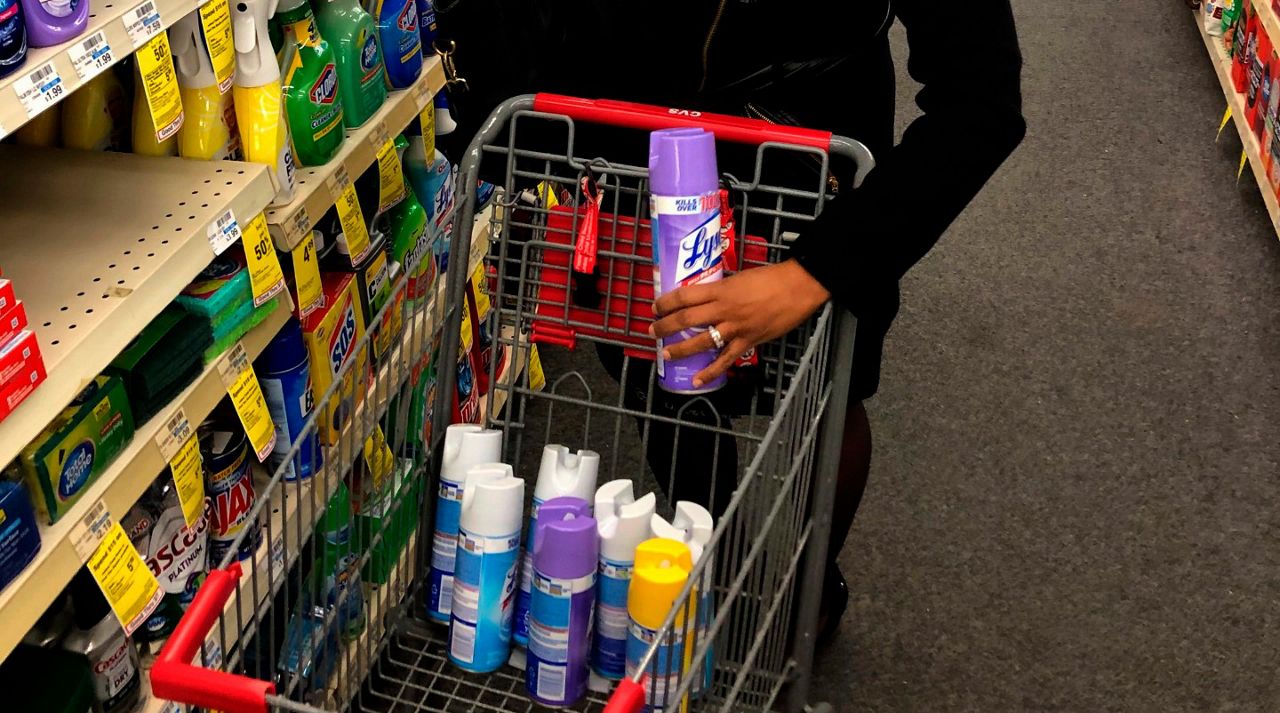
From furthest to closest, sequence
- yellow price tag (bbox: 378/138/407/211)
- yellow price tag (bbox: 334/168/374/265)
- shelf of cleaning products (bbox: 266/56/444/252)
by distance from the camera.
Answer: yellow price tag (bbox: 378/138/407/211) < yellow price tag (bbox: 334/168/374/265) < shelf of cleaning products (bbox: 266/56/444/252)

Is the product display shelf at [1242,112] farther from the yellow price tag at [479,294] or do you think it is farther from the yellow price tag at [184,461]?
the yellow price tag at [184,461]

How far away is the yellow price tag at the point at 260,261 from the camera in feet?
5.96

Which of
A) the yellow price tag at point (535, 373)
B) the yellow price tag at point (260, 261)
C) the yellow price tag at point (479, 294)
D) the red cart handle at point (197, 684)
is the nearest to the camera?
the red cart handle at point (197, 684)

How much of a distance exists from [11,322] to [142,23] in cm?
40

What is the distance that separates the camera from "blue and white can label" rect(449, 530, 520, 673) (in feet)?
5.41

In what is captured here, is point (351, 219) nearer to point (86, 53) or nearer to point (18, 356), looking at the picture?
point (86, 53)

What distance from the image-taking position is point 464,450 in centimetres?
170

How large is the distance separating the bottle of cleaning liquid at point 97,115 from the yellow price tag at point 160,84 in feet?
0.67

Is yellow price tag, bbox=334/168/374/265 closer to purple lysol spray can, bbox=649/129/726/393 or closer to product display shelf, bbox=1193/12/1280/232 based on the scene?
purple lysol spray can, bbox=649/129/726/393

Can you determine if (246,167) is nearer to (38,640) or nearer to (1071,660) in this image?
(38,640)

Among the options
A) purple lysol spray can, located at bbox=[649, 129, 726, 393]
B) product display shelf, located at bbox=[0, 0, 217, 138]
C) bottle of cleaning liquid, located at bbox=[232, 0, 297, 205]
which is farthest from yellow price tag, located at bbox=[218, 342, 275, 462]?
purple lysol spray can, located at bbox=[649, 129, 726, 393]

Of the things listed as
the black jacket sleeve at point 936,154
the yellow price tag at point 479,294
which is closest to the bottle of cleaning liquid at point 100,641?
the black jacket sleeve at point 936,154

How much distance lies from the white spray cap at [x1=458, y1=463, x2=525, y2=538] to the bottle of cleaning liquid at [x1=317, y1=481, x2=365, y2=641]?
140 millimetres

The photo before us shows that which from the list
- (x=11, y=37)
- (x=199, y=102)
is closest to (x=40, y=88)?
(x=11, y=37)
